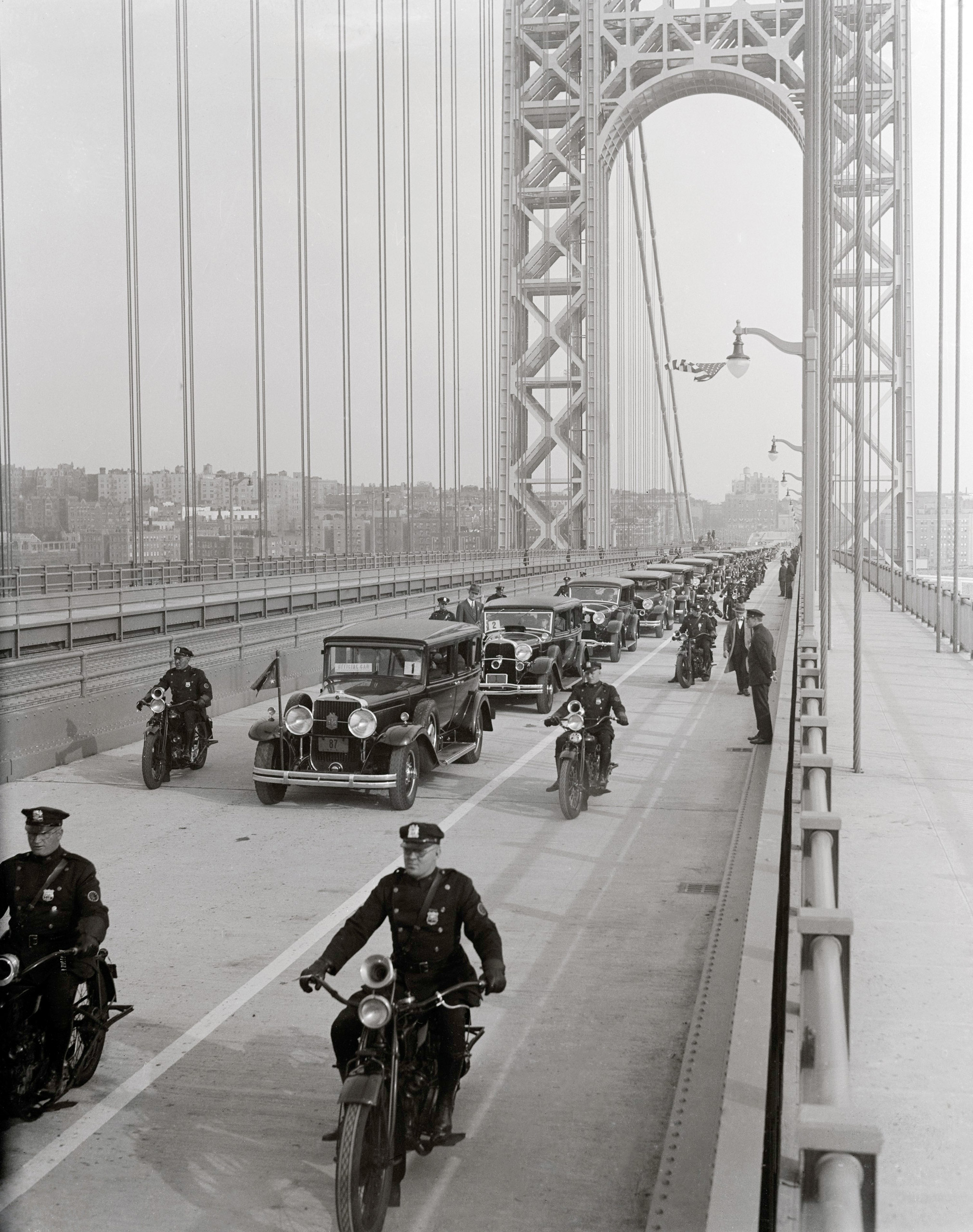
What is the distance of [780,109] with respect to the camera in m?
74.7

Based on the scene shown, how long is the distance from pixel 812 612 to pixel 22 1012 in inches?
667

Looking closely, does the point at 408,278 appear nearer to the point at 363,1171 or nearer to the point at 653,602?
the point at 653,602

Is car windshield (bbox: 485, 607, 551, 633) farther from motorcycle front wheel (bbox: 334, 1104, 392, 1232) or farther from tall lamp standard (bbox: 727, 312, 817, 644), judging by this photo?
motorcycle front wheel (bbox: 334, 1104, 392, 1232)

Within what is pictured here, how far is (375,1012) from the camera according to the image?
4.79 metres

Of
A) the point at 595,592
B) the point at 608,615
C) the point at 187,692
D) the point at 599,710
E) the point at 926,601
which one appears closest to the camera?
the point at 599,710

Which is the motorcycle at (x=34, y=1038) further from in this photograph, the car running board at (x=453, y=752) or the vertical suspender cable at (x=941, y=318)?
the vertical suspender cable at (x=941, y=318)

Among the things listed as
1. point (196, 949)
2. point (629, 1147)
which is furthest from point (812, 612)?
point (629, 1147)

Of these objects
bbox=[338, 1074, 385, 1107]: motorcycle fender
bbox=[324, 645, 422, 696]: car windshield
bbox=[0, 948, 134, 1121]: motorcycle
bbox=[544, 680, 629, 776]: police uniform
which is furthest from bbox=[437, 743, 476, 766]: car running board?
bbox=[338, 1074, 385, 1107]: motorcycle fender

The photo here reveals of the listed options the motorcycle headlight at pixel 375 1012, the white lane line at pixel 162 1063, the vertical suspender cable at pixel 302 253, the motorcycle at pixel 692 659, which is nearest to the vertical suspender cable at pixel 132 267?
the vertical suspender cable at pixel 302 253

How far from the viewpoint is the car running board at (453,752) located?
44.2ft

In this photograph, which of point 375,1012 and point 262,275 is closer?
point 375,1012

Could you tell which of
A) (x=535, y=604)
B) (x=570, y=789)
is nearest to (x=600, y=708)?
(x=570, y=789)

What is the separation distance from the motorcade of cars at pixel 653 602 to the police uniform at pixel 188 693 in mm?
19319

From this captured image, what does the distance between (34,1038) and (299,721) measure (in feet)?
21.5
